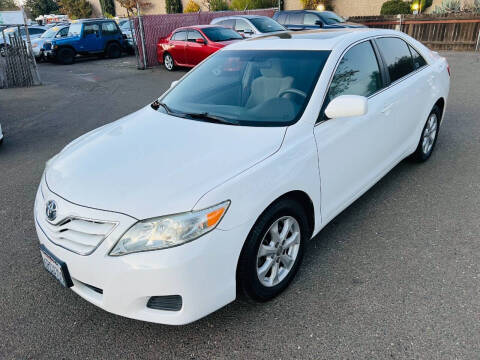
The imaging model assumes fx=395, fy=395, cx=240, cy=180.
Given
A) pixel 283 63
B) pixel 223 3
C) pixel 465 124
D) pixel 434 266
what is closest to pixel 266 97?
pixel 283 63

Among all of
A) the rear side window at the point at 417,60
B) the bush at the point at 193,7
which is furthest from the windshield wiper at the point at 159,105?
the bush at the point at 193,7

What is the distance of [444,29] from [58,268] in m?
17.7

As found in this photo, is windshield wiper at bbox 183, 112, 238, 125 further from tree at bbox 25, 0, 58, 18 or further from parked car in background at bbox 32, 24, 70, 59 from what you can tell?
tree at bbox 25, 0, 58, 18

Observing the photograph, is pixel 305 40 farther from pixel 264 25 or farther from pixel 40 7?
pixel 40 7

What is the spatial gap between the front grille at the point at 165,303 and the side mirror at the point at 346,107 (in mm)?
1597

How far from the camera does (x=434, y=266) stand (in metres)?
2.91

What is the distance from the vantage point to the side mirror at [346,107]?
268cm

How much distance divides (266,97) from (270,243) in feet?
3.79

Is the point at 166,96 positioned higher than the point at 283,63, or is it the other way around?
the point at 283,63

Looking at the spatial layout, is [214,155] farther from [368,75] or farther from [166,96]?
[368,75]

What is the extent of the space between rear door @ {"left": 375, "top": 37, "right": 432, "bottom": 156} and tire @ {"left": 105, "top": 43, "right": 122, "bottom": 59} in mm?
16885

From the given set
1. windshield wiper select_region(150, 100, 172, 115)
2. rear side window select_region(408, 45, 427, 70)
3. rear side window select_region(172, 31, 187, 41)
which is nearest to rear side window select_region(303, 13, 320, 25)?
rear side window select_region(172, 31, 187, 41)

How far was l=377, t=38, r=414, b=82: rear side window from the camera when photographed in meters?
3.72

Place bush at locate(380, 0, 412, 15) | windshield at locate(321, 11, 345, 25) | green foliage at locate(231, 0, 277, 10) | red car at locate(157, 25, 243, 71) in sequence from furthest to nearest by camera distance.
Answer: green foliage at locate(231, 0, 277, 10) → bush at locate(380, 0, 412, 15) → windshield at locate(321, 11, 345, 25) → red car at locate(157, 25, 243, 71)
